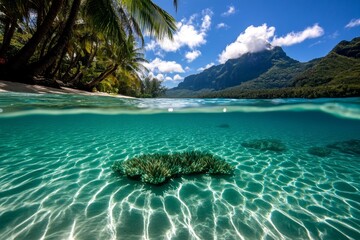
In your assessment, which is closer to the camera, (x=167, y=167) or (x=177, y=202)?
(x=177, y=202)

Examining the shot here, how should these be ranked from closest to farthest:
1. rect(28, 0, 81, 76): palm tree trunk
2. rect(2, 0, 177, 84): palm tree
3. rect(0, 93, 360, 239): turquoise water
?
rect(0, 93, 360, 239): turquoise water < rect(2, 0, 177, 84): palm tree < rect(28, 0, 81, 76): palm tree trunk

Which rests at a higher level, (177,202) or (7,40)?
(7,40)

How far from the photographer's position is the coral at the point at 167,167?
200 inches

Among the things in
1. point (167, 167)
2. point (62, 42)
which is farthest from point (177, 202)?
point (62, 42)

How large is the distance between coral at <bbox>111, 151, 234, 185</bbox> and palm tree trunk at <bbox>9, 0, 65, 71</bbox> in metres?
6.93

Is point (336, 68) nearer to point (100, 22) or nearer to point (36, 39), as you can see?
point (100, 22)

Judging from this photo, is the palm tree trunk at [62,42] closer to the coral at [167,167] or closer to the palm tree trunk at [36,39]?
the palm tree trunk at [36,39]

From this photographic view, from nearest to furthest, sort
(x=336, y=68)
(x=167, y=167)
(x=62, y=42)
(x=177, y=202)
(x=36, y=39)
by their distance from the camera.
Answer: (x=177, y=202)
(x=167, y=167)
(x=36, y=39)
(x=62, y=42)
(x=336, y=68)

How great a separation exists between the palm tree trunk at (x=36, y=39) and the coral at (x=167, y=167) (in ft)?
22.7

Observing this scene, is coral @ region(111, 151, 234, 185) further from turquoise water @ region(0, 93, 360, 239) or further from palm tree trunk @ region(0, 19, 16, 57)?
palm tree trunk @ region(0, 19, 16, 57)

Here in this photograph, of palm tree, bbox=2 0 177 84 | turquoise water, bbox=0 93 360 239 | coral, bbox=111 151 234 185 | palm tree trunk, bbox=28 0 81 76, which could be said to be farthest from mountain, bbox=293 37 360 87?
palm tree trunk, bbox=28 0 81 76

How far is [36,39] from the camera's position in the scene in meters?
8.16

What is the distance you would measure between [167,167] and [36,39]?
8235mm

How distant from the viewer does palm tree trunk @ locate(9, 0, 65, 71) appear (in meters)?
7.97
